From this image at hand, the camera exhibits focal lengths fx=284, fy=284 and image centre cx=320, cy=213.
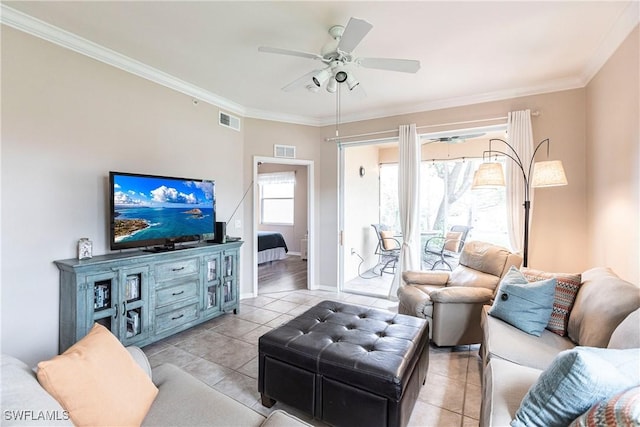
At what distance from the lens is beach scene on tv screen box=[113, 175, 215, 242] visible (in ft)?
8.91

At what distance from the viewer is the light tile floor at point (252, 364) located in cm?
201

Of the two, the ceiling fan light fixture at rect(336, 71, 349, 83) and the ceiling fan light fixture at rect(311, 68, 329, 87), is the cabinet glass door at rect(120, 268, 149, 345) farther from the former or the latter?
the ceiling fan light fixture at rect(336, 71, 349, 83)

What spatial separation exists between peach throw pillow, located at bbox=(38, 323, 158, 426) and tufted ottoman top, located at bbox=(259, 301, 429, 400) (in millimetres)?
822

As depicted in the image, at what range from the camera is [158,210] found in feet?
9.89

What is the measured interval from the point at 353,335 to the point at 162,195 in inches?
95.5

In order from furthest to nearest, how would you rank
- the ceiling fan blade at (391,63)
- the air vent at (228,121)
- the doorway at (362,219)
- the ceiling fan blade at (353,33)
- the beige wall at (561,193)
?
the doorway at (362,219), the air vent at (228,121), the beige wall at (561,193), the ceiling fan blade at (391,63), the ceiling fan blade at (353,33)

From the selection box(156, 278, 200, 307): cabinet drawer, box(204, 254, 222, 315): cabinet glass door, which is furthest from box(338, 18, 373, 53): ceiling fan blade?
box(156, 278, 200, 307): cabinet drawer

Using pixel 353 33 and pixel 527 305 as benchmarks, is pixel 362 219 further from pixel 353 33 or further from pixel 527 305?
pixel 353 33

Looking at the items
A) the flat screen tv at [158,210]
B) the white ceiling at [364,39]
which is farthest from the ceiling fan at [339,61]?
the flat screen tv at [158,210]

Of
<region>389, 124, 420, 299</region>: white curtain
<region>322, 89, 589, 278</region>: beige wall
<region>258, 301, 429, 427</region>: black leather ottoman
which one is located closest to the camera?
<region>258, 301, 429, 427</region>: black leather ottoman

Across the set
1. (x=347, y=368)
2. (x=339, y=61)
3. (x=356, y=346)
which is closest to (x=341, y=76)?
(x=339, y=61)

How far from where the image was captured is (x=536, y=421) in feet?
3.60

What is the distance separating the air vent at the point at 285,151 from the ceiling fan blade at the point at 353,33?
258 cm

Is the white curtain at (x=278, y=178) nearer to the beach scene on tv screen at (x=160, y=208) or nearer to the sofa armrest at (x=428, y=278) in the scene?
the beach scene on tv screen at (x=160, y=208)
